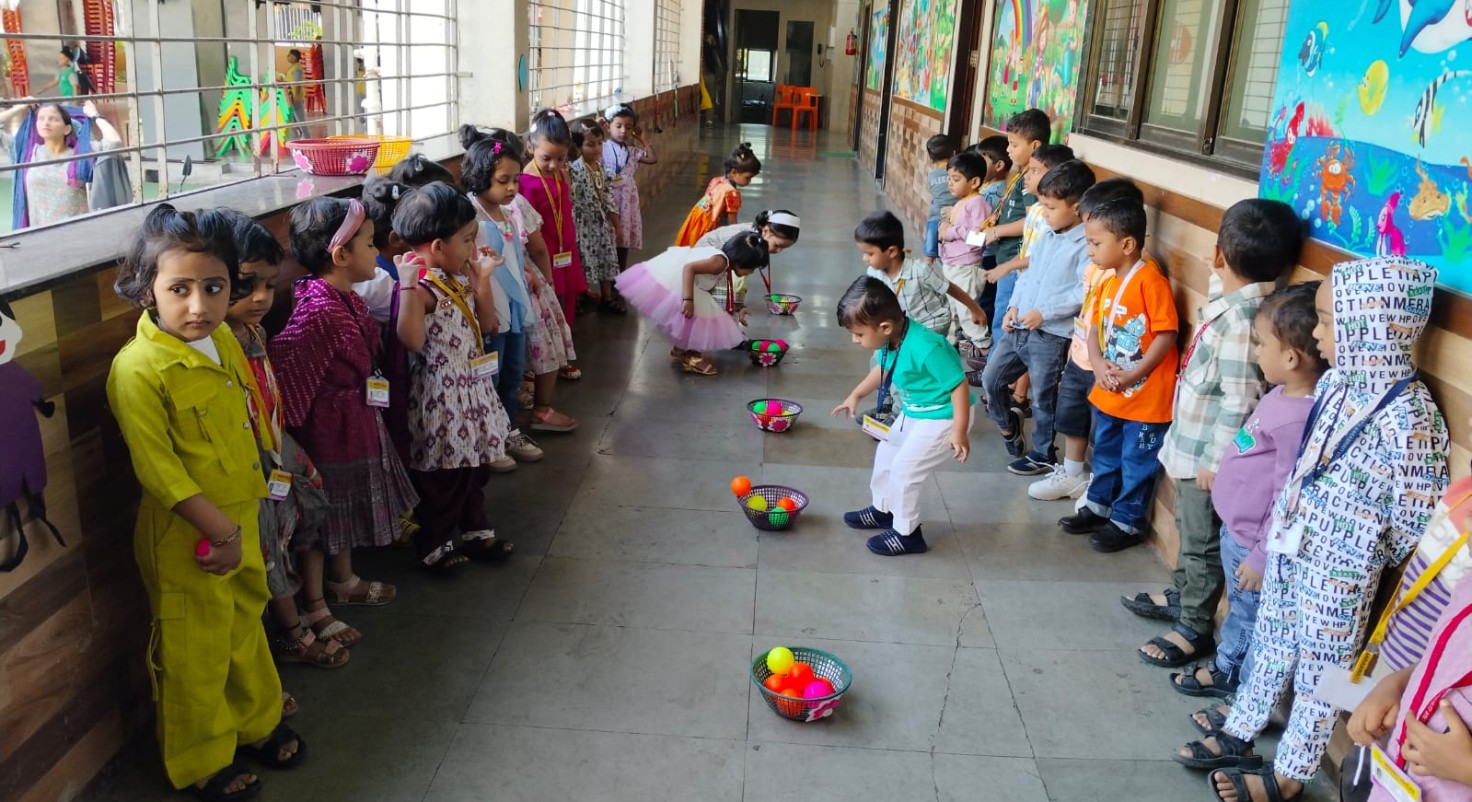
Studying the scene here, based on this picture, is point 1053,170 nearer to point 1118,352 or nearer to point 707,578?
point 1118,352

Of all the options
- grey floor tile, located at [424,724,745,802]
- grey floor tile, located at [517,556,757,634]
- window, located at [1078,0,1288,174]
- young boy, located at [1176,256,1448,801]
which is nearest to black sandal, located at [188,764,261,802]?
grey floor tile, located at [424,724,745,802]

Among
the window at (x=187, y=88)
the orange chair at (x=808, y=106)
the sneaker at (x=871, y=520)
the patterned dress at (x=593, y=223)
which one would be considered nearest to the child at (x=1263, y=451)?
the sneaker at (x=871, y=520)

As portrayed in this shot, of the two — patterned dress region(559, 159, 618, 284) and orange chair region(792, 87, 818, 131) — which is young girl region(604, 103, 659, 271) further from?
orange chair region(792, 87, 818, 131)

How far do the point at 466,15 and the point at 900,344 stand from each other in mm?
3709

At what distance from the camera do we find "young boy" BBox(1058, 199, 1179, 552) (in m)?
3.60

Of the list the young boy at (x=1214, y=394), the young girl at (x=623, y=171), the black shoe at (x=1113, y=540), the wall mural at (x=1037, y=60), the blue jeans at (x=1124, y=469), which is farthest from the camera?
the young girl at (x=623, y=171)

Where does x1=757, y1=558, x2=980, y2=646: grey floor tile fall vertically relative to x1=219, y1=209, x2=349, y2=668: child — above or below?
below

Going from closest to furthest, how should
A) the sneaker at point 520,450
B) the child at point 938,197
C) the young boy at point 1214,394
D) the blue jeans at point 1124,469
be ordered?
the young boy at point 1214,394 → the blue jeans at point 1124,469 → the sneaker at point 520,450 → the child at point 938,197

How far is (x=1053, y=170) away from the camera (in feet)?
14.1

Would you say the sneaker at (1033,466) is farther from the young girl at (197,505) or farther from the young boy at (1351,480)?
the young girl at (197,505)

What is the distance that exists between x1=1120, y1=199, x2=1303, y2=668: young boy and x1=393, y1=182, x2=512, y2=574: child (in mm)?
2141

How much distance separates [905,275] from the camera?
13.3 feet

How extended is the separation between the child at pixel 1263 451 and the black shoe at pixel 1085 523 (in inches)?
42.3

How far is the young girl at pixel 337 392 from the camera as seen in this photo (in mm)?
2752
